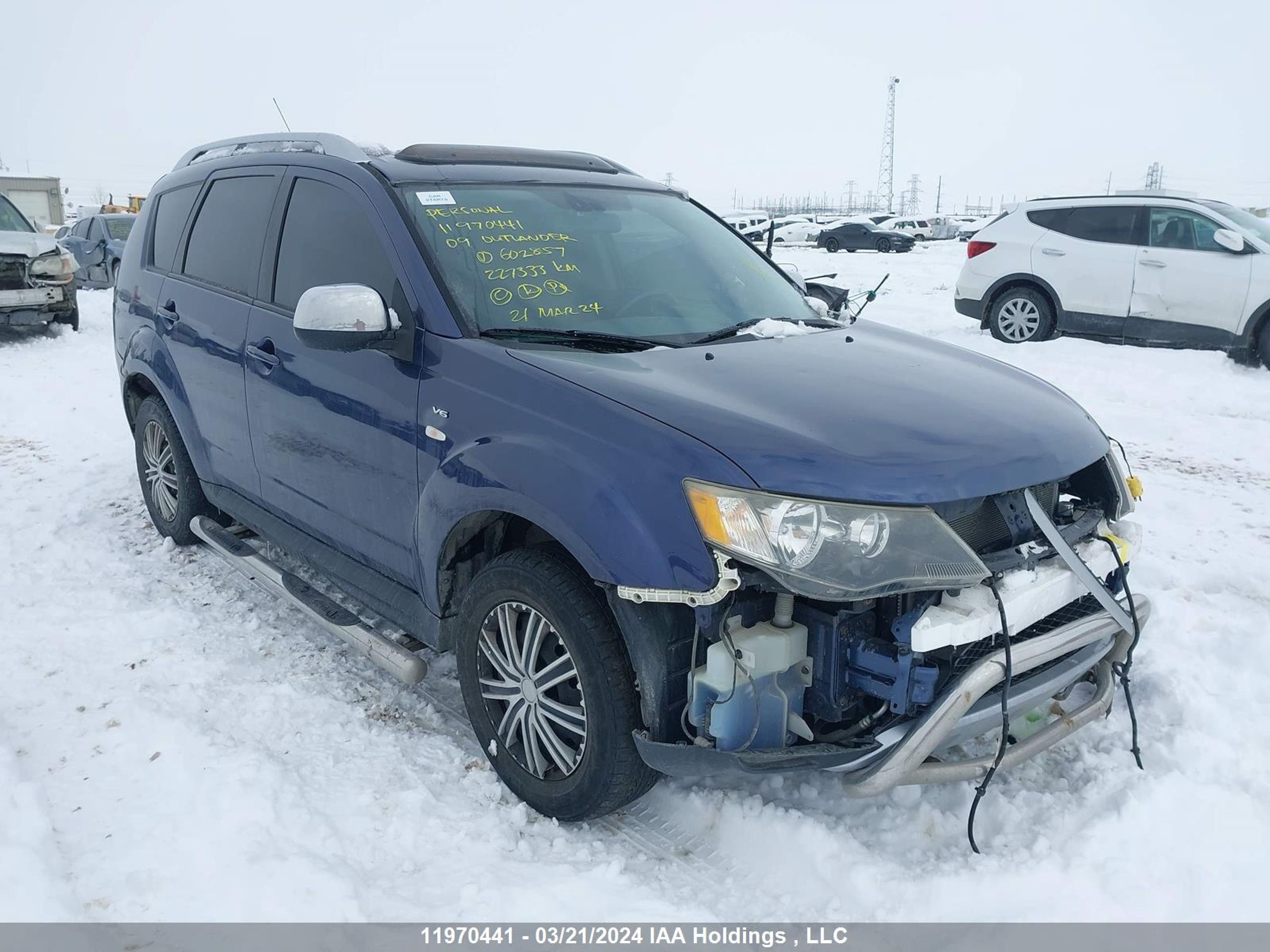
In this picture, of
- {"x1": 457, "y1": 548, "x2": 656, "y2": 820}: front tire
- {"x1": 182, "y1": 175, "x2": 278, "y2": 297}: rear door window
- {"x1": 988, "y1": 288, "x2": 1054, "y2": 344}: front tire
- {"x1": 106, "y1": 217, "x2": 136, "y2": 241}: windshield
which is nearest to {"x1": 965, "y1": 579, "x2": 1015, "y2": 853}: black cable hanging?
{"x1": 457, "y1": 548, "x2": 656, "y2": 820}: front tire

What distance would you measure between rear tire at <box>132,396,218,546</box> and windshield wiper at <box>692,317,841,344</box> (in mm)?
2792

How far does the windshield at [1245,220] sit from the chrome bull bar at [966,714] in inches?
343

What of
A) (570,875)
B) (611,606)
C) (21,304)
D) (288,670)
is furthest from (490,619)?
(21,304)

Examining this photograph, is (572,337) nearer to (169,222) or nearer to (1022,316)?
(169,222)

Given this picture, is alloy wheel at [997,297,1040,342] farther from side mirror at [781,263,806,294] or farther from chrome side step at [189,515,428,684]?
chrome side step at [189,515,428,684]

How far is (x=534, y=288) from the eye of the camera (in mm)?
3203

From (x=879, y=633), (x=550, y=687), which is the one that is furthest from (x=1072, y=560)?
(x=550, y=687)

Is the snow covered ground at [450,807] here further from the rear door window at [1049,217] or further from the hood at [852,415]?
the rear door window at [1049,217]

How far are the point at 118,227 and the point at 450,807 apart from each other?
1803cm

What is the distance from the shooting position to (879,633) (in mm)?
2547

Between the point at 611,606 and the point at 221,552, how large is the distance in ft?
8.60

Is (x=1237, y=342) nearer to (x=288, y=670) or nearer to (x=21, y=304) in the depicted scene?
(x=288, y=670)

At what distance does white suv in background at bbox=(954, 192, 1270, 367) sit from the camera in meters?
9.30

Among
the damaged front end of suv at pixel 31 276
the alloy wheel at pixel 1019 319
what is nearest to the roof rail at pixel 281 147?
the damaged front end of suv at pixel 31 276
